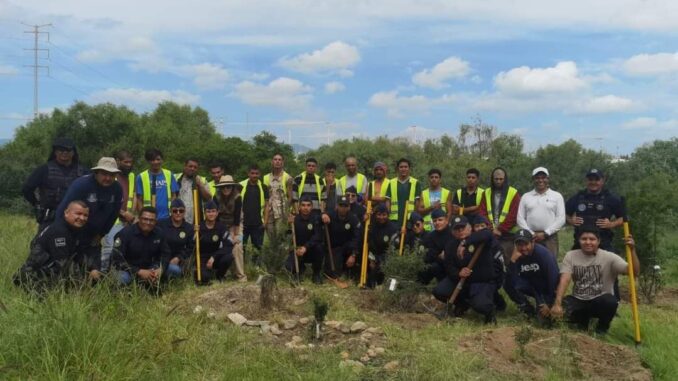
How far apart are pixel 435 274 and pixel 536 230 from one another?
4.82 ft

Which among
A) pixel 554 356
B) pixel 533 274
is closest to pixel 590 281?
pixel 533 274

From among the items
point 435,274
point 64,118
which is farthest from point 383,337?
Answer: point 64,118

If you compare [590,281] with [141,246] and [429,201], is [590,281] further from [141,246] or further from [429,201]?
[141,246]

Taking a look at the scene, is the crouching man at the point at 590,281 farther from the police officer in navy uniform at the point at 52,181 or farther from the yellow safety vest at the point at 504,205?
the police officer in navy uniform at the point at 52,181

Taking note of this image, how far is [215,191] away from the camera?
927cm

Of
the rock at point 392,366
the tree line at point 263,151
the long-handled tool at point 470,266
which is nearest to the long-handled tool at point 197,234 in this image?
the long-handled tool at point 470,266

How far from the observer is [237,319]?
19.5 ft

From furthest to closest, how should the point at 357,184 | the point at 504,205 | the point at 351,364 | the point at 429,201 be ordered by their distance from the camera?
the point at 357,184, the point at 429,201, the point at 504,205, the point at 351,364

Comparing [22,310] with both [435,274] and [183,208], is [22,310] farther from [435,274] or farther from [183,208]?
[435,274]

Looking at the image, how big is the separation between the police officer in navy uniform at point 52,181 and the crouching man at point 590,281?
221 inches

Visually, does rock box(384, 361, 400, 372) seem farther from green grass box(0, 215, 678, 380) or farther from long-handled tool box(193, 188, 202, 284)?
long-handled tool box(193, 188, 202, 284)

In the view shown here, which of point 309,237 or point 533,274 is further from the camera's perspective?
point 309,237

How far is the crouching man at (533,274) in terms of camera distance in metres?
6.65

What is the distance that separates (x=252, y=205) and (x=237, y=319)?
129 inches
